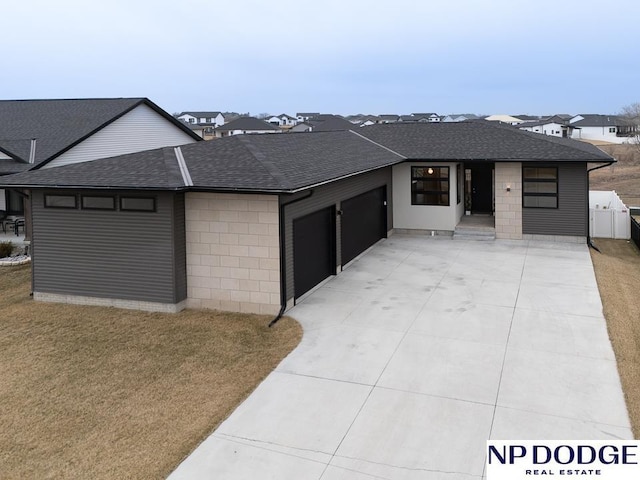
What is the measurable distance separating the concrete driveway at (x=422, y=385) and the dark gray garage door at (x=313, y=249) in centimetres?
49

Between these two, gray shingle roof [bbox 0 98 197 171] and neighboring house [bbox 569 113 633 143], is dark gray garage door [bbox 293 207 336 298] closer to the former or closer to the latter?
gray shingle roof [bbox 0 98 197 171]

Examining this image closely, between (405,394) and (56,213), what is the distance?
9017mm

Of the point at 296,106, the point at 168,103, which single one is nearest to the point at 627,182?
the point at 168,103

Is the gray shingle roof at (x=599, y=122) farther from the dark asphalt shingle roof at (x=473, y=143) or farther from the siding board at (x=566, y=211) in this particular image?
the siding board at (x=566, y=211)

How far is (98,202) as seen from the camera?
11.7 m

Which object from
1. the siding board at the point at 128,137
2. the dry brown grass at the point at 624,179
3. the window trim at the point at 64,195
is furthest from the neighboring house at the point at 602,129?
the window trim at the point at 64,195

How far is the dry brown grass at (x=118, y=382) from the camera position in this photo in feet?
20.6

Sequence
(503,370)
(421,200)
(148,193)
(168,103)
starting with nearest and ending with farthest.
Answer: (503,370) → (148,193) → (421,200) → (168,103)

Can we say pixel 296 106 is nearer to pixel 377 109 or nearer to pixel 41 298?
pixel 377 109

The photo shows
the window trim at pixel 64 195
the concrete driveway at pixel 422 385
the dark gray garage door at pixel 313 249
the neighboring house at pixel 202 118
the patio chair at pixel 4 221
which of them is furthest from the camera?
the neighboring house at pixel 202 118

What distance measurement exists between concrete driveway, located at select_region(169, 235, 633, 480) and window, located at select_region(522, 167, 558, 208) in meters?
5.49

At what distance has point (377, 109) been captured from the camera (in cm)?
16162

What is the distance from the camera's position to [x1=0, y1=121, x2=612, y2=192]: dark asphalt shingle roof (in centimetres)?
1120

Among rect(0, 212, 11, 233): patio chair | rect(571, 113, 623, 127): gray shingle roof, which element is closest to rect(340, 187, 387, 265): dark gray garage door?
rect(0, 212, 11, 233): patio chair
